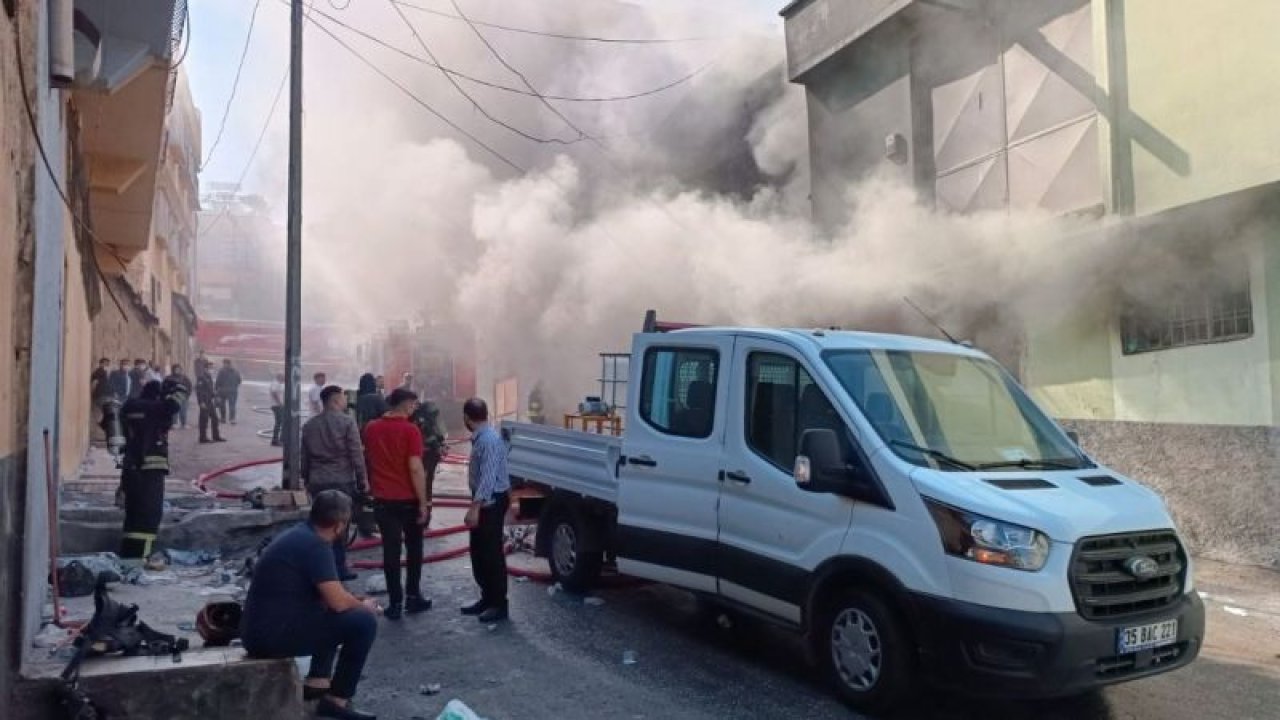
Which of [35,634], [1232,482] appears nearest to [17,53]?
[35,634]

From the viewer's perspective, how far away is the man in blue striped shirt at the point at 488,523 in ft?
19.5

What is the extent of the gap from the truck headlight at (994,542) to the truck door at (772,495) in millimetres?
569

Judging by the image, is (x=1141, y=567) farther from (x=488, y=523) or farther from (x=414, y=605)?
(x=414, y=605)

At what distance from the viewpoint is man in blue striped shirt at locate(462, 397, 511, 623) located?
596 cm

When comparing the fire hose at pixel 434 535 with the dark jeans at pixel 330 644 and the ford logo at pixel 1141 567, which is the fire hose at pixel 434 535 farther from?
the ford logo at pixel 1141 567

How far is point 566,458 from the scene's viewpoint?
22.1ft

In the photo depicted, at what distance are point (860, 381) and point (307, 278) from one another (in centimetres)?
2372

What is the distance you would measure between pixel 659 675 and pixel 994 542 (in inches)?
78.0

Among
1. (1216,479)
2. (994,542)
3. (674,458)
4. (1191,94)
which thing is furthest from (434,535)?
(1191,94)

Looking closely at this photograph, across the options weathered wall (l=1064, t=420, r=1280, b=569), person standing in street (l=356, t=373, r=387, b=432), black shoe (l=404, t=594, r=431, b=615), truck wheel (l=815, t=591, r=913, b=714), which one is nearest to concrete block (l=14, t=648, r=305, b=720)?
black shoe (l=404, t=594, r=431, b=615)

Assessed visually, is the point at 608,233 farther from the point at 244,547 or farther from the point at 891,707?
the point at 891,707

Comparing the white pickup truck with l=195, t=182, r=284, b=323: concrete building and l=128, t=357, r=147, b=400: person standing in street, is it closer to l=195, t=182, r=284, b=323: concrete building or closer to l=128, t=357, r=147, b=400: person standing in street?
l=128, t=357, r=147, b=400: person standing in street

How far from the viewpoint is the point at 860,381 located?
4703mm

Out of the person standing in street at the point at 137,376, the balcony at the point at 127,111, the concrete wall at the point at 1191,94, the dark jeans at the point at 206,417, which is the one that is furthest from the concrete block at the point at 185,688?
the dark jeans at the point at 206,417
